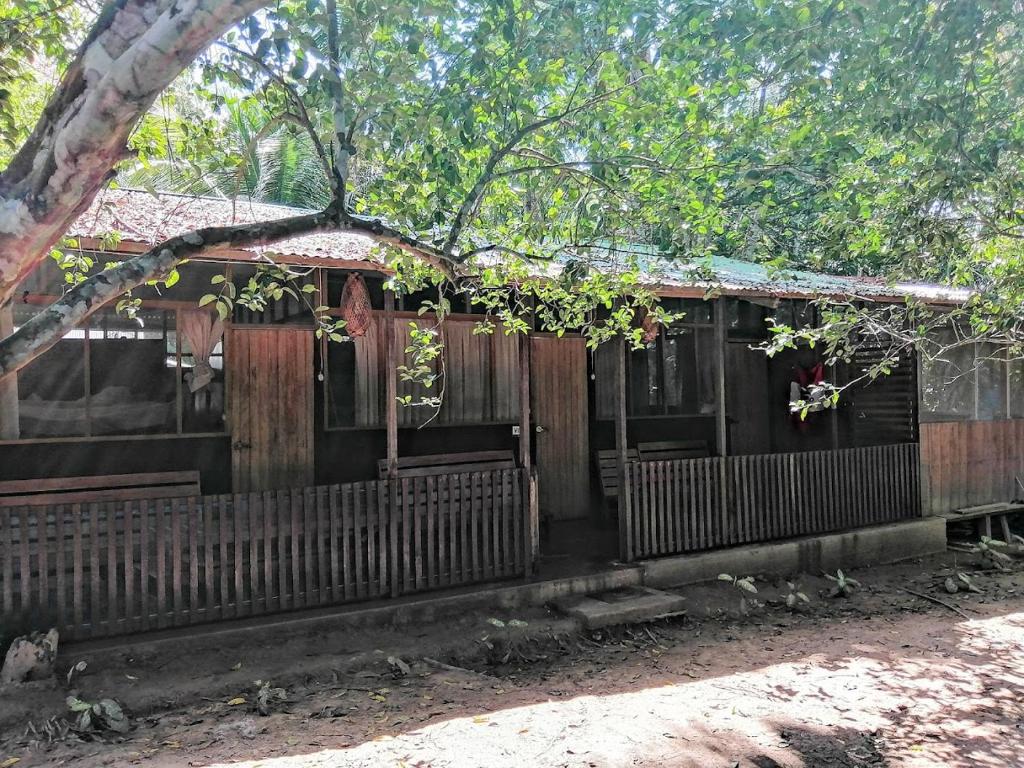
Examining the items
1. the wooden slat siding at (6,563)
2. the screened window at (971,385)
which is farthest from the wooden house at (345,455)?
the screened window at (971,385)

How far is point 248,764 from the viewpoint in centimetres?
398

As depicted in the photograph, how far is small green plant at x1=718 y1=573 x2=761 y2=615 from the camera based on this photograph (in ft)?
24.4

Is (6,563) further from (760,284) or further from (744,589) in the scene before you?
(760,284)

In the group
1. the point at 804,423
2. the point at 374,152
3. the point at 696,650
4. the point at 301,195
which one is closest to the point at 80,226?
the point at 374,152

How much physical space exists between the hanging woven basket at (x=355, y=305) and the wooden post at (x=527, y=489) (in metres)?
1.55

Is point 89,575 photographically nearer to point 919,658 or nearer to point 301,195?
point 919,658

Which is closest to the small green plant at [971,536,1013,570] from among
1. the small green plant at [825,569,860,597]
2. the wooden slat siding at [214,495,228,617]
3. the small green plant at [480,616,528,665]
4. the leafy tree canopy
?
the small green plant at [825,569,860,597]

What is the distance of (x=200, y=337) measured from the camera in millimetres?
7195

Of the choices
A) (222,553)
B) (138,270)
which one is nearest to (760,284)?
(222,553)

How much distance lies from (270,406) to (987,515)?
10120 millimetres

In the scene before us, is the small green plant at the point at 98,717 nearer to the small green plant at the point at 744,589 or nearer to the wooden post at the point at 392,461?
the wooden post at the point at 392,461

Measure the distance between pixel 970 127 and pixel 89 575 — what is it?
752 centimetres

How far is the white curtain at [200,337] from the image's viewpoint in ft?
23.4

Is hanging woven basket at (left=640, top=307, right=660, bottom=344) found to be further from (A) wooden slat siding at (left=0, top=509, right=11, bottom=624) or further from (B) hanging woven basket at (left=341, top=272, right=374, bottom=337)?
(A) wooden slat siding at (left=0, top=509, right=11, bottom=624)
